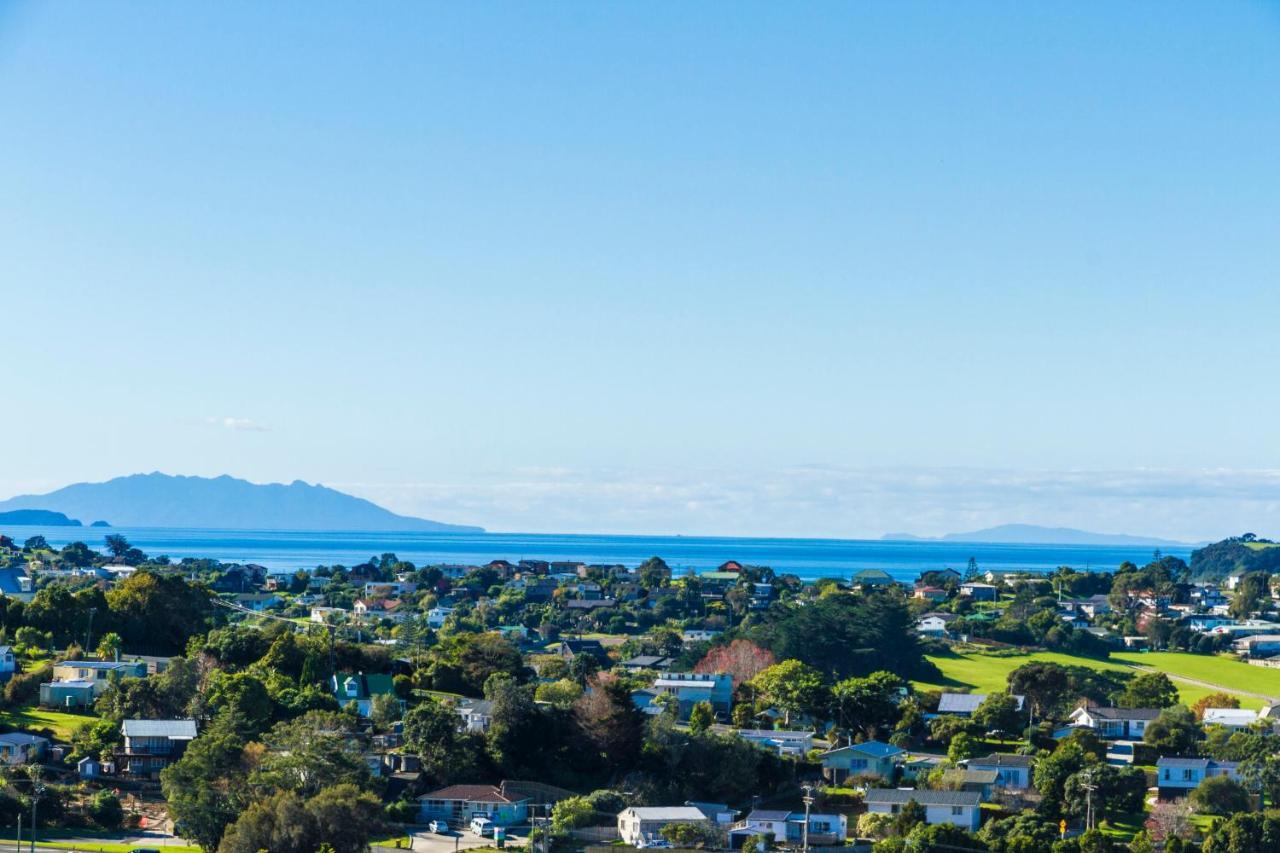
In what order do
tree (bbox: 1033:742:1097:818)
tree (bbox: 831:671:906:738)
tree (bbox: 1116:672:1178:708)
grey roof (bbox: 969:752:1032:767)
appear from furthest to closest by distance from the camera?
tree (bbox: 1116:672:1178:708), tree (bbox: 831:671:906:738), grey roof (bbox: 969:752:1032:767), tree (bbox: 1033:742:1097:818)

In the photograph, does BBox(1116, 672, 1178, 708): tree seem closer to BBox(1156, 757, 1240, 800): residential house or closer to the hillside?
BBox(1156, 757, 1240, 800): residential house

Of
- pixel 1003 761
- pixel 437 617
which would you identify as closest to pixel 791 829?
pixel 1003 761

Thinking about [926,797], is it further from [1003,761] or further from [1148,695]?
[1148,695]

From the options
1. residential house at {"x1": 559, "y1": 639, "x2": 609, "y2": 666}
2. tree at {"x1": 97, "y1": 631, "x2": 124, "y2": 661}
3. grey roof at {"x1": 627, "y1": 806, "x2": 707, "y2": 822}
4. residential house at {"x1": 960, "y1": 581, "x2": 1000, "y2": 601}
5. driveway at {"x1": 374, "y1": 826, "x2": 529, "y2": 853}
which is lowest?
driveway at {"x1": 374, "y1": 826, "x2": 529, "y2": 853}

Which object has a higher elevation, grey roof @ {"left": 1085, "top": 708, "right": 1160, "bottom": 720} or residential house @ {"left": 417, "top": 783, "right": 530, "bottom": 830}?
grey roof @ {"left": 1085, "top": 708, "right": 1160, "bottom": 720}

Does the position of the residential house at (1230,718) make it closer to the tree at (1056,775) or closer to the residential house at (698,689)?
the tree at (1056,775)

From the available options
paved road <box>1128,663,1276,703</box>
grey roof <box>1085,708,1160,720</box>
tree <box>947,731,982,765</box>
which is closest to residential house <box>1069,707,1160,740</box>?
grey roof <box>1085,708,1160,720</box>

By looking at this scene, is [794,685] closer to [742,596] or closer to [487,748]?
[487,748]

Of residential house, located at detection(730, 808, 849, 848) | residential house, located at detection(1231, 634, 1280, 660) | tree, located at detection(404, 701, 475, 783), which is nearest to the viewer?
residential house, located at detection(730, 808, 849, 848)
